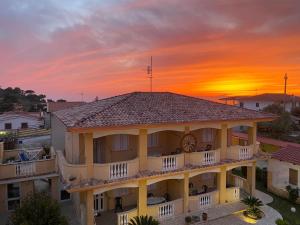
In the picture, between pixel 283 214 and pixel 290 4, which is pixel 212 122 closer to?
pixel 283 214

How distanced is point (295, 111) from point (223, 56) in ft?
159

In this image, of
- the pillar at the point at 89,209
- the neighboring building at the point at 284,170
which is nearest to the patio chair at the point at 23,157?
the pillar at the point at 89,209

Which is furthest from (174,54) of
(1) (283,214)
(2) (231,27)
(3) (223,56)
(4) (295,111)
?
(4) (295,111)

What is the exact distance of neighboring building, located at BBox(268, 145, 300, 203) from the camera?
2120 cm

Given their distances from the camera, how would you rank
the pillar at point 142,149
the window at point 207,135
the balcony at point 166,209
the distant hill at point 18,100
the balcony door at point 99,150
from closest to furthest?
the pillar at point 142,149, the balcony at point 166,209, the balcony door at point 99,150, the window at point 207,135, the distant hill at point 18,100

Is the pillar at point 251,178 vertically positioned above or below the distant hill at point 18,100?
below

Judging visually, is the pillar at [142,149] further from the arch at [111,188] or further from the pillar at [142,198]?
the arch at [111,188]

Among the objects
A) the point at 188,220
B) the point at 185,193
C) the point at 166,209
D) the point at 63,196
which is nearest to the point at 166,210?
the point at 166,209

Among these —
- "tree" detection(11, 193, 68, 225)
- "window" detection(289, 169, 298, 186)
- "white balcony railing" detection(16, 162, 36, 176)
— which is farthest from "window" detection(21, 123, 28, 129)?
"window" detection(289, 169, 298, 186)

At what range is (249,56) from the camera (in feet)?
84.1

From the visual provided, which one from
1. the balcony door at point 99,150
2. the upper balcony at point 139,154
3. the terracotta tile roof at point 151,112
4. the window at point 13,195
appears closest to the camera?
the upper balcony at point 139,154

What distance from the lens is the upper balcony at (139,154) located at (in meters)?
14.7

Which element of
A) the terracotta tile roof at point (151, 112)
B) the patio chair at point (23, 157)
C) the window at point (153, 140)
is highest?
the terracotta tile roof at point (151, 112)

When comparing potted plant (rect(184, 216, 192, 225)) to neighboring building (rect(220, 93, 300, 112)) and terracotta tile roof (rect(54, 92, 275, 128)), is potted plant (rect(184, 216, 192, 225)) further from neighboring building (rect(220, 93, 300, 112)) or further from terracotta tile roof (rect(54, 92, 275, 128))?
neighboring building (rect(220, 93, 300, 112))
